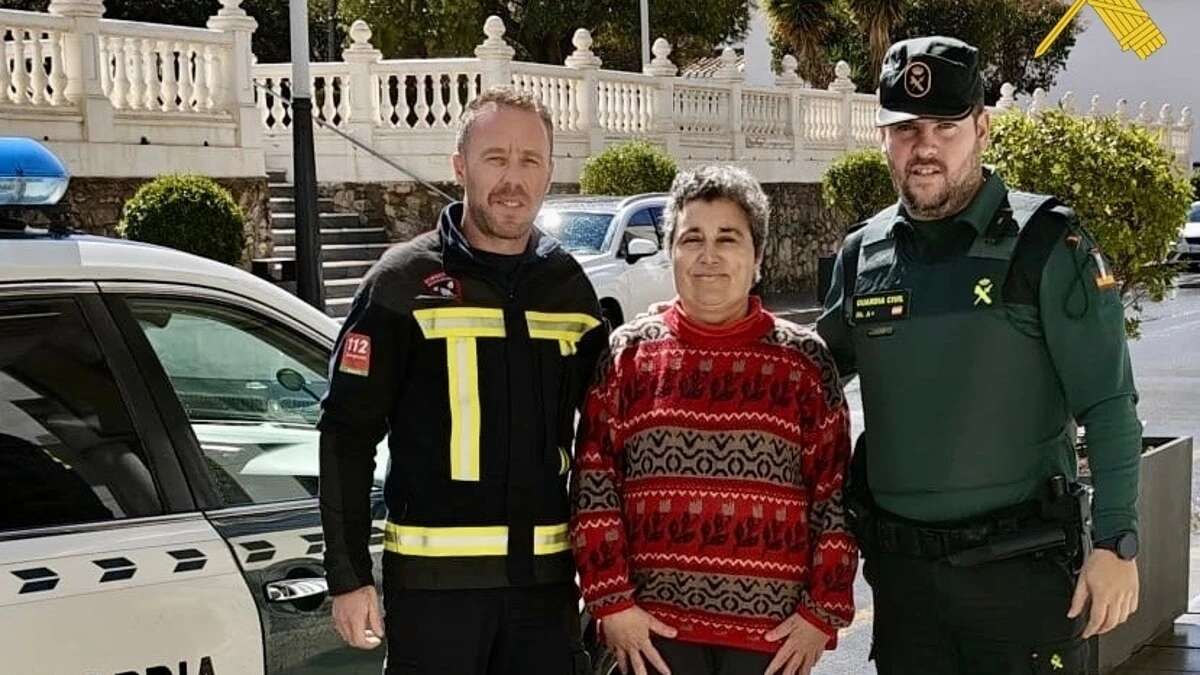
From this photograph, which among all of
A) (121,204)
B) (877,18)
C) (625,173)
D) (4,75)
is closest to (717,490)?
(4,75)

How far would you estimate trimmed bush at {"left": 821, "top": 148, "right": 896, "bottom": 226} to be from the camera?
23734 millimetres

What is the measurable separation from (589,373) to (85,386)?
0.95 meters

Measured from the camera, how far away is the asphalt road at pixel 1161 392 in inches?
220

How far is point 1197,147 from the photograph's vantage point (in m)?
46.9

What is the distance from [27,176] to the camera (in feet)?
10.6

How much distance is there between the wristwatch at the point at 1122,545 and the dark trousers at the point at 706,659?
64 cm

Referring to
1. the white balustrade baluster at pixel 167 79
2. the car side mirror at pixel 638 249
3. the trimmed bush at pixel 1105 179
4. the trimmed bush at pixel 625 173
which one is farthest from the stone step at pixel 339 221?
the trimmed bush at pixel 1105 179

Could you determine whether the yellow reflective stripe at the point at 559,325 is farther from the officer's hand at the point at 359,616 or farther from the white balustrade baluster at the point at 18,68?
the white balustrade baluster at the point at 18,68

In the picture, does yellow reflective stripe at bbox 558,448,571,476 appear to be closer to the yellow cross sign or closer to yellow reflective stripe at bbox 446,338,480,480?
yellow reflective stripe at bbox 446,338,480,480

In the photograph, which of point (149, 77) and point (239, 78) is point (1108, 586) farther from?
point (239, 78)

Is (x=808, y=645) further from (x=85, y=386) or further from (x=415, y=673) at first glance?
(x=85, y=386)

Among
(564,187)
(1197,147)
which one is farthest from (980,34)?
(564,187)

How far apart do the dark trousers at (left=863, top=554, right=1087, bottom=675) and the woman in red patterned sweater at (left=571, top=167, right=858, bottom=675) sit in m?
0.17

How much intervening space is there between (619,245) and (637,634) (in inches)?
458
